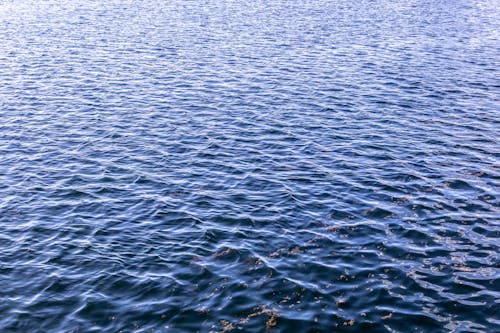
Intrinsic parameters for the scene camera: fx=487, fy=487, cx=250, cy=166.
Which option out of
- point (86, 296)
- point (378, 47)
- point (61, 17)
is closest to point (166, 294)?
point (86, 296)

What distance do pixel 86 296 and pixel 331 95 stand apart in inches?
1352

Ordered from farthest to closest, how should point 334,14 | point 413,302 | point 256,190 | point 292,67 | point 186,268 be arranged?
point 334,14 → point 292,67 → point 256,190 → point 186,268 → point 413,302

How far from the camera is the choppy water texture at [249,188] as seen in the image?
21.8 m

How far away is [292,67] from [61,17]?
50.2 meters

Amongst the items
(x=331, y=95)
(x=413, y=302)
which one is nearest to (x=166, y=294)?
(x=413, y=302)

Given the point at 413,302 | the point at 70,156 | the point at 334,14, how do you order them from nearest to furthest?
the point at 413,302 → the point at 70,156 → the point at 334,14

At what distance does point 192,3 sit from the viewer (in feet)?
351

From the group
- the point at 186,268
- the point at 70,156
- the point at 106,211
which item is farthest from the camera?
the point at 70,156

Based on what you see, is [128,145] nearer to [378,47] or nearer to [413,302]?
[413,302]

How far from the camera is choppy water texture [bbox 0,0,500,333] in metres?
21.8

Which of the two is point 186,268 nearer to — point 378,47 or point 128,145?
point 128,145

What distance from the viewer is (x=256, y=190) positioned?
105ft

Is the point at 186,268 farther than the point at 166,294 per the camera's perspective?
Yes

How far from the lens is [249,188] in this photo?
32188 mm
